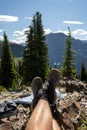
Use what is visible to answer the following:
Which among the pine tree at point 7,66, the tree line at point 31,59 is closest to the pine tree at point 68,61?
the tree line at point 31,59

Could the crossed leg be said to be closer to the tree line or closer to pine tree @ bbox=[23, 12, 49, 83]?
the tree line

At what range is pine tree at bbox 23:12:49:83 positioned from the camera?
30.7 m

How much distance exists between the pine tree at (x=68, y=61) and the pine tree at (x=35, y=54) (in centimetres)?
799

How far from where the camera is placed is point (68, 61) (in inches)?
1574

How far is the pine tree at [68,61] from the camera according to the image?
39.3 metres

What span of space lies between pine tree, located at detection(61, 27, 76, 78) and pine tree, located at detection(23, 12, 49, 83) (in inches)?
314

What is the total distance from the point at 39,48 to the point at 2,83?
628 cm

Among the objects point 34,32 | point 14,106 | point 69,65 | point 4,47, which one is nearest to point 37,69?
point 34,32

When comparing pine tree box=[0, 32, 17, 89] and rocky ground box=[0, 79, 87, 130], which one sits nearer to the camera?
rocky ground box=[0, 79, 87, 130]

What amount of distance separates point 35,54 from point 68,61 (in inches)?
385

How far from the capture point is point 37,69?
101 feet

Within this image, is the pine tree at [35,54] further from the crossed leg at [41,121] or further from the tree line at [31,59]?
the crossed leg at [41,121]

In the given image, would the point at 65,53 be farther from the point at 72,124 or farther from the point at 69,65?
the point at 72,124

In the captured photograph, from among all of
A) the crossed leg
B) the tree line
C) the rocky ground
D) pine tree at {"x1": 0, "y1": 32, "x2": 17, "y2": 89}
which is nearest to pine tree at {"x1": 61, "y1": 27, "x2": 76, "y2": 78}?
the tree line
